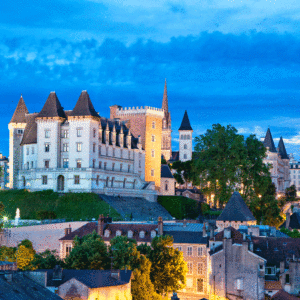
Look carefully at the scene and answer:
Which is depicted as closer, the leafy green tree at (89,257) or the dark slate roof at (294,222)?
the leafy green tree at (89,257)

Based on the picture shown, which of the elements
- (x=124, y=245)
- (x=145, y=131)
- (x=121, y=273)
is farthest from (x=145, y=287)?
(x=145, y=131)

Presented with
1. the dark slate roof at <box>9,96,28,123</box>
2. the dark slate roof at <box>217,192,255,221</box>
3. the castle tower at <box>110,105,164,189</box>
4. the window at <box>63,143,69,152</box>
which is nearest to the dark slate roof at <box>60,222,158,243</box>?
the dark slate roof at <box>217,192,255,221</box>

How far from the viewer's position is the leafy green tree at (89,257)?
5859 centimetres

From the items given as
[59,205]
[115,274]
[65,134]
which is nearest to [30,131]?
[65,134]

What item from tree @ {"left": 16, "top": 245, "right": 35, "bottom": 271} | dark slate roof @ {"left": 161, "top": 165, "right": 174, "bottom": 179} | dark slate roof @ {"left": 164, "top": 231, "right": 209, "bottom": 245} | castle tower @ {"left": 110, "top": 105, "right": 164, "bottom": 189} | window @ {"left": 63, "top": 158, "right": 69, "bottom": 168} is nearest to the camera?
tree @ {"left": 16, "top": 245, "right": 35, "bottom": 271}

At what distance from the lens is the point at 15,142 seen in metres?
104

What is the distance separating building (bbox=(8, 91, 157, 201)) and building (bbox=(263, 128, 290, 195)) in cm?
5922

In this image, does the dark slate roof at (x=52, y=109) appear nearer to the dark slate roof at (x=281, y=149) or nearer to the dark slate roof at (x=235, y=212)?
the dark slate roof at (x=235, y=212)

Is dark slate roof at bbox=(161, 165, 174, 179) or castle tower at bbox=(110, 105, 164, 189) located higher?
castle tower at bbox=(110, 105, 164, 189)

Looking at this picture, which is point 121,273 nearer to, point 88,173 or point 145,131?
point 88,173

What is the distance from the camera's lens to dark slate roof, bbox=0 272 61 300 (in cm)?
4034

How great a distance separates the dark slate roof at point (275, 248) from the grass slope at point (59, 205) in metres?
25.2

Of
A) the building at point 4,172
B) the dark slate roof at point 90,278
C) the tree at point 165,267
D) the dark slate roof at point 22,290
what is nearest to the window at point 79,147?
the tree at point 165,267

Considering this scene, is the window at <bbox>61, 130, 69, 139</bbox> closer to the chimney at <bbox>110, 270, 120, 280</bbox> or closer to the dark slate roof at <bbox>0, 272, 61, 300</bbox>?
the chimney at <bbox>110, 270, 120, 280</bbox>
